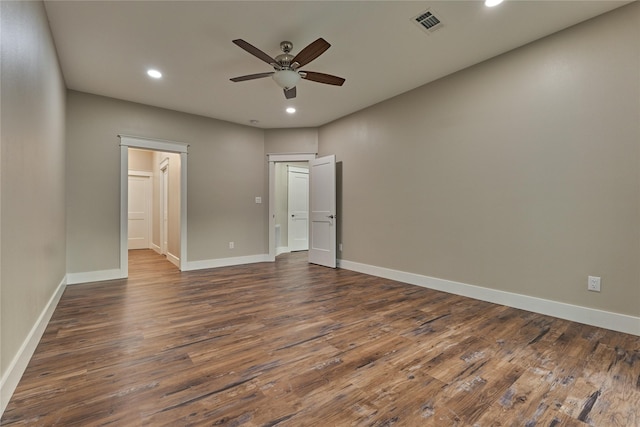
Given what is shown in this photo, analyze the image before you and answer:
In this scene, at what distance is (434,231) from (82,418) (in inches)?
141

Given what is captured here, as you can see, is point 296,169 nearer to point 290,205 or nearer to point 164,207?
point 290,205

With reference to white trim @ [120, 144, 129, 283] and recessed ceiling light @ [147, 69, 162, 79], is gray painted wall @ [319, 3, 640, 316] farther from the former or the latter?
white trim @ [120, 144, 129, 283]

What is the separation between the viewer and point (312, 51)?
2.48 metres

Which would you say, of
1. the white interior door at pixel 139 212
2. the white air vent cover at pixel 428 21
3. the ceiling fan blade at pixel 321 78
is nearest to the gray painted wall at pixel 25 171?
the ceiling fan blade at pixel 321 78

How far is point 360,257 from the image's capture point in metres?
4.70

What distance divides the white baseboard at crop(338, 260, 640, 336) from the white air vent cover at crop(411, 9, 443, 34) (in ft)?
8.99

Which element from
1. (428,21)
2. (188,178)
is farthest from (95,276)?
(428,21)

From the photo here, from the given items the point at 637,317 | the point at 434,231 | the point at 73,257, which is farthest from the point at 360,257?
the point at 73,257

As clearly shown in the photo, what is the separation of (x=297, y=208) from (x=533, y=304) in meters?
5.30

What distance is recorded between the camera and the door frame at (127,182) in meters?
4.22

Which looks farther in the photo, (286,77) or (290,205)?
(290,205)

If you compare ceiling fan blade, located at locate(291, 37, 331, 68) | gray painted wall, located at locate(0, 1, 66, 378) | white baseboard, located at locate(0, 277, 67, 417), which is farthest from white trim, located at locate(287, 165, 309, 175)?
white baseboard, located at locate(0, 277, 67, 417)

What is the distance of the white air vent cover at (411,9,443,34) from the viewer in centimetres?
242

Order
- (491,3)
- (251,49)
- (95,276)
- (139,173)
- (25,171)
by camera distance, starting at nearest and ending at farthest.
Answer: (25,171)
(491,3)
(251,49)
(95,276)
(139,173)
